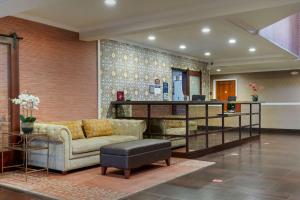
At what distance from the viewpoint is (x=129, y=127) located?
622 centimetres

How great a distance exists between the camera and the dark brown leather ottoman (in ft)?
14.8

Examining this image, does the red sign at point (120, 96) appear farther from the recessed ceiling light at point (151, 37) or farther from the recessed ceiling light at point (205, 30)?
the recessed ceiling light at point (205, 30)

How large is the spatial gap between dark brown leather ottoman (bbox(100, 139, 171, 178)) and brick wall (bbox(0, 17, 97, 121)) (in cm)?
166

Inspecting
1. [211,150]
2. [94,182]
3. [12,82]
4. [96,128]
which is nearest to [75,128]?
[96,128]

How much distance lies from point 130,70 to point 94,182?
384cm

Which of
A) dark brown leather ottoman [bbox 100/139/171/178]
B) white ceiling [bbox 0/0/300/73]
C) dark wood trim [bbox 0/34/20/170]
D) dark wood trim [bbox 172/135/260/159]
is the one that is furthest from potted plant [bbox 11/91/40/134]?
dark wood trim [bbox 172/135/260/159]

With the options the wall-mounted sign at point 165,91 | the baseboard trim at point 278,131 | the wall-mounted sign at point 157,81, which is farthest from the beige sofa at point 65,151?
the baseboard trim at point 278,131

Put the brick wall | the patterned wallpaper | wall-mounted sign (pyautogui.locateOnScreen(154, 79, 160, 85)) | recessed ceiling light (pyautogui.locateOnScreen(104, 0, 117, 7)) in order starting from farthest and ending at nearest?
wall-mounted sign (pyautogui.locateOnScreen(154, 79, 160, 85))
the patterned wallpaper
the brick wall
recessed ceiling light (pyautogui.locateOnScreen(104, 0, 117, 7))

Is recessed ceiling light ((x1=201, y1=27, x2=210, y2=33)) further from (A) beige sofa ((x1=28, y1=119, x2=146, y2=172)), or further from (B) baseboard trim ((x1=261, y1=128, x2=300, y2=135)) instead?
(B) baseboard trim ((x1=261, y1=128, x2=300, y2=135))

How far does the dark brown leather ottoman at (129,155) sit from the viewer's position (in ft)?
14.8

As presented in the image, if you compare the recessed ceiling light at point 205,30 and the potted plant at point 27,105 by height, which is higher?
the recessed ceiling light at point 205,30

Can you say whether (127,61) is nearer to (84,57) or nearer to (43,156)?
(84,57)

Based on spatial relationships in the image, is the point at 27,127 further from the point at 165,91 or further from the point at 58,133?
the point at 165,91

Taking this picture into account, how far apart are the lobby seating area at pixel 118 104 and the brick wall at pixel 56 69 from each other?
19 millimetres
